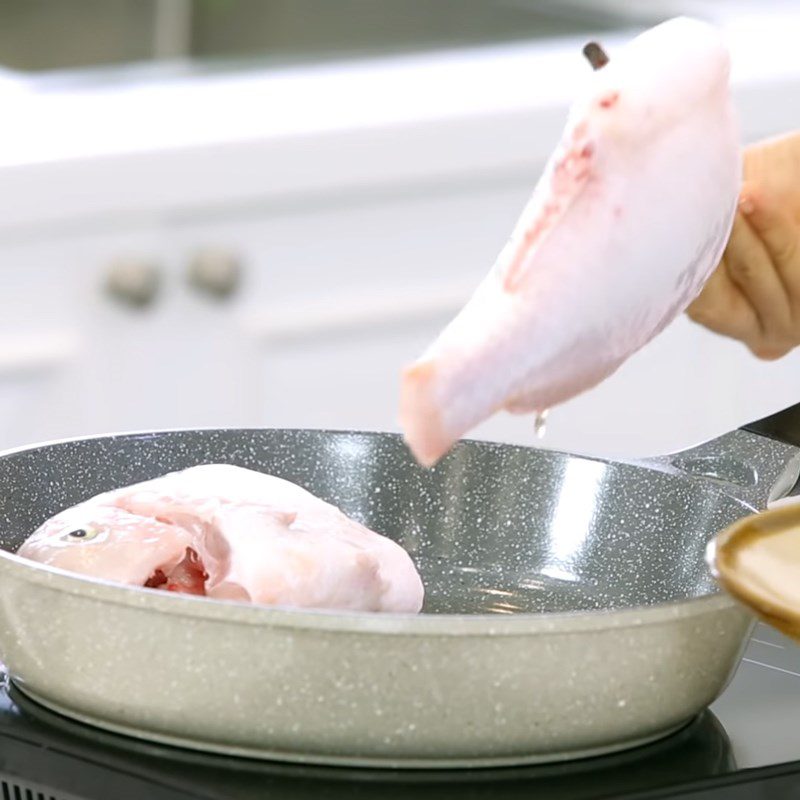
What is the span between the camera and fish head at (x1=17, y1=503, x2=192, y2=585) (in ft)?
2.14

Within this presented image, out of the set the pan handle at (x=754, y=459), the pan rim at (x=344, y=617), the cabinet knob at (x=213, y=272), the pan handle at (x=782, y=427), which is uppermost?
the pan handle at (x=782, y=427)

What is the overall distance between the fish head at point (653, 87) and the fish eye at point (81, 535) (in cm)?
24

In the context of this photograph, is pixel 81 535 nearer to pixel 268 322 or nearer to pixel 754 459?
pixel 754 459

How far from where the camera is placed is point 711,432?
1956 mm

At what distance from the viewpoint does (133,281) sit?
154 centimetres

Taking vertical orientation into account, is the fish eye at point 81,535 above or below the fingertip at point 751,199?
below

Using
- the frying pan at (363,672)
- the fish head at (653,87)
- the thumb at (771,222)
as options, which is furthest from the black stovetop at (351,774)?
the thumb at (771,222)

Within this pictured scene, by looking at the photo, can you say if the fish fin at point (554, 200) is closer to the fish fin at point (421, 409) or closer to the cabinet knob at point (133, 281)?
the fish fin at point (421, 409)

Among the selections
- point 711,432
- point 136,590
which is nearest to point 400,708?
point 136,590

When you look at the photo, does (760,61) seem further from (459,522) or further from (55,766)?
(55,766)

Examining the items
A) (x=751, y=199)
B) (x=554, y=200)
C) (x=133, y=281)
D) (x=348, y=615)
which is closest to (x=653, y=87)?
(x=554, y=200)

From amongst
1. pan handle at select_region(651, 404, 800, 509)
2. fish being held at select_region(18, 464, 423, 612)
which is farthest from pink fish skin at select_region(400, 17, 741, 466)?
pan handle at select_region(651, 404, 800, 509)

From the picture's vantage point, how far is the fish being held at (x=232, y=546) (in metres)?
0.65

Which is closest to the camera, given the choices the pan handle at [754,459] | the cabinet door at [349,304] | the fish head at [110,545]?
the fish head at [110,545]
